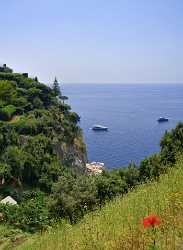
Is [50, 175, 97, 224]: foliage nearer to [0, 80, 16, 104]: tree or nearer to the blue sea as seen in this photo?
[0, 80, 16, 104]: tree

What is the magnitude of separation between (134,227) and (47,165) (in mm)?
29241

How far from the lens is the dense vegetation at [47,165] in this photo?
57.8ft

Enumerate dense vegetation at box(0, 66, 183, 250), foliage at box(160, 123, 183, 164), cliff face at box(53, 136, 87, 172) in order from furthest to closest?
1. cliff face at box(53, 136, 87, 172)
2. foliage at box(160, 123, 183, 164)
3. dense vegetation at box(0, 66, 183, 250)

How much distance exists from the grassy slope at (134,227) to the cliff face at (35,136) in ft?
82.9

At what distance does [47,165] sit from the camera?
34.8 meters

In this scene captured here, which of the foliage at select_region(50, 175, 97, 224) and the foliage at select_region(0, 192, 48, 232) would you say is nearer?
the foliage at select_region(0, 192, 48, 232)

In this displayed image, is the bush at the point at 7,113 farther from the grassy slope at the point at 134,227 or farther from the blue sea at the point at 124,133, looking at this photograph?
the grassy slope at the point at 134,227

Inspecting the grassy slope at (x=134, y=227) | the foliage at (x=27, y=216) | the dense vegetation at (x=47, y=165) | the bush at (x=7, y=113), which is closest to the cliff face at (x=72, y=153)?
the dense vegetation at (x=47, y=165)

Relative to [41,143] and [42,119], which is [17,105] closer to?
[42,119]

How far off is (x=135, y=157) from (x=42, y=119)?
36.9 m

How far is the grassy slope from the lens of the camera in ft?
17.6

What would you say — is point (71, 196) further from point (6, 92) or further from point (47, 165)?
point (6, 92)

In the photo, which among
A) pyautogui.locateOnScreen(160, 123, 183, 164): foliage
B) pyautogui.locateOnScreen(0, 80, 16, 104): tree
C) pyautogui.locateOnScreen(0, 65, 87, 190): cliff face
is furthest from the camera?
pyautogui.locateOnScreen(0, 80, 16, 104): tree

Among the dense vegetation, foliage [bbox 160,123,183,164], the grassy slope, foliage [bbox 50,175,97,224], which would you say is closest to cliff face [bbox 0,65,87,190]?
the dense vegetation
